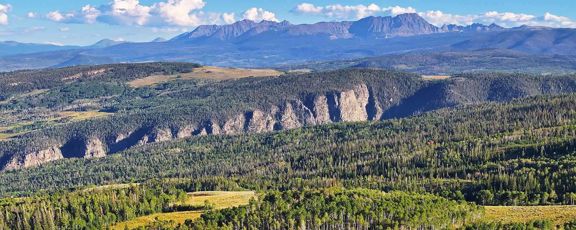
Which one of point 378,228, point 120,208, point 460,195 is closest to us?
point 378,228

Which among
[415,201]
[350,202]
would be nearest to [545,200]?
[415,201]

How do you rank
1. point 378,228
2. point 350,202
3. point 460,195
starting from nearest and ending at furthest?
point 378,228 < point 350,202 < point 460,195

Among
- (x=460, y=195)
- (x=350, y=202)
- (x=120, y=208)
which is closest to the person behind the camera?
(x=350, y=202)

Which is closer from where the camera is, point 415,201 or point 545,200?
point 415,201

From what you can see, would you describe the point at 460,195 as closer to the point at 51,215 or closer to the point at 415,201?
the point at 415,201

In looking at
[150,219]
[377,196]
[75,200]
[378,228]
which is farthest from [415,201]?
[75,200]

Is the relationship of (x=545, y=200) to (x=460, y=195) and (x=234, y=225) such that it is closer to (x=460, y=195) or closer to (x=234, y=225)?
(x=460, y=195)

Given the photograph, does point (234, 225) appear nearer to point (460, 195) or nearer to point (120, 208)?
point (120, 208)

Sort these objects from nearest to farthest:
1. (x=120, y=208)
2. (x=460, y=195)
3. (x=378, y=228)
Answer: (x=378, y=228) < (x=120, y=208) < (x=460, y=195)

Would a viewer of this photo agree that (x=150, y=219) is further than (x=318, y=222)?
Yes
